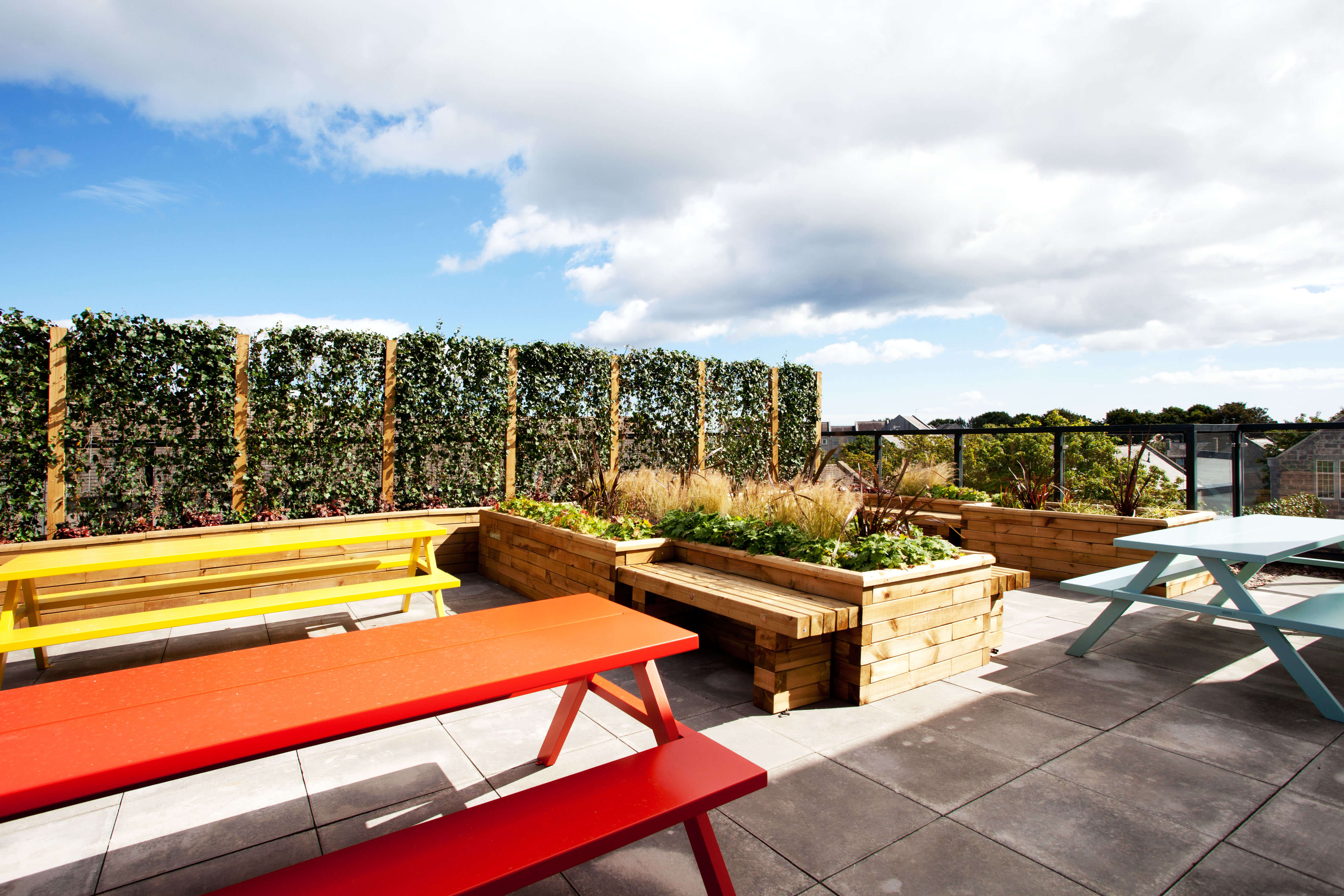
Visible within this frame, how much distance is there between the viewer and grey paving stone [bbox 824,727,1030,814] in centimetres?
204

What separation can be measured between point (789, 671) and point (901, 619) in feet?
2.01

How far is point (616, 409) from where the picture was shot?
24.4 feet

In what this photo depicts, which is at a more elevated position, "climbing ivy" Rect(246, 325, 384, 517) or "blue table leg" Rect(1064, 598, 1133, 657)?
"climbing ivy" Rect(246, 325, 384, 517)

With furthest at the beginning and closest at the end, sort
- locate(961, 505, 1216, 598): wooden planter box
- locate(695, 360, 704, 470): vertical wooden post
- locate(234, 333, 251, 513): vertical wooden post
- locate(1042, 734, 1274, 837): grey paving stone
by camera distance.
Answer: locate(695, 360, 704, 470): vertical wooden post
locate(234, 333, 251, 513): vertical wooden post
locate(961, 505, 1216, 598): wooden planter box
locate(1042, 734, 1274, 837): grey paving stone

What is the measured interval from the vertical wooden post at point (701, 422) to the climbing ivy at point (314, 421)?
3.94 metres

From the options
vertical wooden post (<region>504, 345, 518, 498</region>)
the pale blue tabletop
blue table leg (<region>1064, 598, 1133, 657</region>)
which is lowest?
blue table leg (<region>1064, 598, 1133, 657</region>)

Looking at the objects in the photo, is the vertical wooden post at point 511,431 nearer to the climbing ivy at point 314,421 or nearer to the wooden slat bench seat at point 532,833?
the climbing ivy at point 314,421

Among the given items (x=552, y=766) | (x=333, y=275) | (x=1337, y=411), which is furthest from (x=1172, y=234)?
(x=1337, y=411)

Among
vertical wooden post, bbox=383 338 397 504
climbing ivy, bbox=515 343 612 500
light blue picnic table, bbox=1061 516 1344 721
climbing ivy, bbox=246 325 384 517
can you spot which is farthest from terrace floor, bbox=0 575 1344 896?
climbing ivy, bbox=515 343 612 500

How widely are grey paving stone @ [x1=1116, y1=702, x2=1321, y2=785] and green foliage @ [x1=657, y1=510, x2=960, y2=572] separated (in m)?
1.04

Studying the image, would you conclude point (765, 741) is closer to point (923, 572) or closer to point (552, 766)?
point (552, 766)

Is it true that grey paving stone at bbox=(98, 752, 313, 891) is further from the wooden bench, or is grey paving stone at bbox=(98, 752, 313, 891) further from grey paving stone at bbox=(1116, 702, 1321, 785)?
grey paving stone at bbox=(1116, 702, 1321, 785)

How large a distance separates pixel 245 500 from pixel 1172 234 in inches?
420

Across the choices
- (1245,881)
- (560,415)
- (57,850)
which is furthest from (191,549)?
(1245,881)
